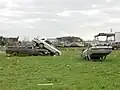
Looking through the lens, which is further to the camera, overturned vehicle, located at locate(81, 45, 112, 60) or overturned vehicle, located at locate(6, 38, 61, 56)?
overturned vehicle, located at locate(6, 38, 61, 56)

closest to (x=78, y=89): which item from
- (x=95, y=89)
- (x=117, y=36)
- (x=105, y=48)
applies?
(x=95, y=89)

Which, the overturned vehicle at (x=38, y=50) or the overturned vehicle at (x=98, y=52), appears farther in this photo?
the overturned vehicle at (x=38, y=50)

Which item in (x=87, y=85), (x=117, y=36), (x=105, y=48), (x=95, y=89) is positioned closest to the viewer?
(x=95, y=89)

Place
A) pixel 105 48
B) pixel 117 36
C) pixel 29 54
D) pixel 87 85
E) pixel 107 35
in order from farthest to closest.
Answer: pixel 107 35, pixel 117 36, pixel 29 54, pixel 105 48, pixel 87 85

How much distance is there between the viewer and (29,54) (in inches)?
1564

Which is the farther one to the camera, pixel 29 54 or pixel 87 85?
pixel 29 54

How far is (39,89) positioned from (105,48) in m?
17.1

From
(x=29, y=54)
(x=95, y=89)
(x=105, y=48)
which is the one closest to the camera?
(x=95, y=89)

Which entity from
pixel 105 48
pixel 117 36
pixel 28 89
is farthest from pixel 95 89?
pixel 117 36

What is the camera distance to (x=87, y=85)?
1248 cm

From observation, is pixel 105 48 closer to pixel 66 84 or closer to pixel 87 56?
pixel 87 56

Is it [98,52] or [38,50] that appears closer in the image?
[98,52]

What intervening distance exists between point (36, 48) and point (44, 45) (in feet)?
3.66

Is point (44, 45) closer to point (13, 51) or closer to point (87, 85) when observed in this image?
point (13, 51)
